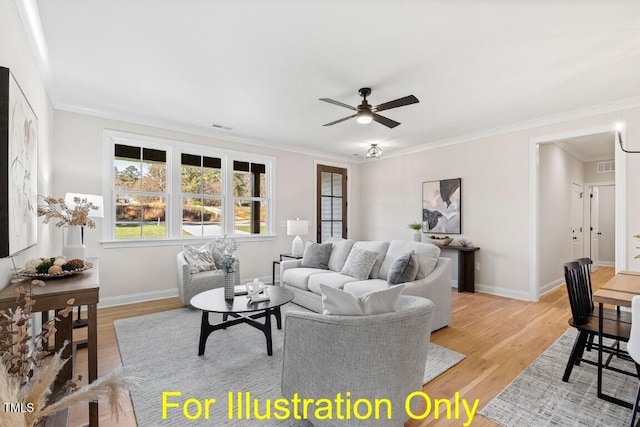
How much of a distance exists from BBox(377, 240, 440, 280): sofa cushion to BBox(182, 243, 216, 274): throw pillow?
Answer: 238 cm

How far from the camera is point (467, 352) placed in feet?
9.05

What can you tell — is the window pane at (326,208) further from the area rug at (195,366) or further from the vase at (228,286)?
the vase at (228,286)

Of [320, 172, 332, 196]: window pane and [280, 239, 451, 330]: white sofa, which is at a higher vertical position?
[320, 172, 332, 196]: window pane

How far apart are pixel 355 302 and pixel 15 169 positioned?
215 cm

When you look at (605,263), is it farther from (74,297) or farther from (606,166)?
(74,297)

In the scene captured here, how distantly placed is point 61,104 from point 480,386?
5.38 m

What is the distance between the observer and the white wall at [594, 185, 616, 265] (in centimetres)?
731

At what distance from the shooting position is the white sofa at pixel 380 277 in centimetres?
325

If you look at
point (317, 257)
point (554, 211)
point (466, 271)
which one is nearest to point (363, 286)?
point (317, 257)

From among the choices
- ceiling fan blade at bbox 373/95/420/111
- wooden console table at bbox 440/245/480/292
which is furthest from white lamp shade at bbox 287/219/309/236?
ceiling fan blade at bbox 373/95/420/111

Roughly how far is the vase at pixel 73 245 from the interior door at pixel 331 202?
4422 millimetres

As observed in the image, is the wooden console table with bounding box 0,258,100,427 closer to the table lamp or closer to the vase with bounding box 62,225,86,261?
the vase with bounding box 62,225,86,261

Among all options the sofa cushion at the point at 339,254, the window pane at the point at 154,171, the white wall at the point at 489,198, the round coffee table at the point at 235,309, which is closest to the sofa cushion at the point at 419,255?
the sofa cushion at the point at 339,254

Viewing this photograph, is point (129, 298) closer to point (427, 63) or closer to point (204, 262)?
point (204, 262)
